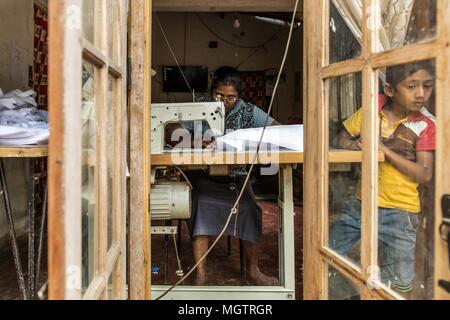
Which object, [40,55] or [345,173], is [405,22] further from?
[40,55]

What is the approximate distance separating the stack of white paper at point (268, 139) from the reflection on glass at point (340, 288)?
2.63 ft

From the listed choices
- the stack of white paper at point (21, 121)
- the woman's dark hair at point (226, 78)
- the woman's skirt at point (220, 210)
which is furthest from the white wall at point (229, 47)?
the stack of white paper at point (21, 121)

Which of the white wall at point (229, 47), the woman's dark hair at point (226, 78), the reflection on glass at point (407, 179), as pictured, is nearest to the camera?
the reflection on glass at point (407, 179)

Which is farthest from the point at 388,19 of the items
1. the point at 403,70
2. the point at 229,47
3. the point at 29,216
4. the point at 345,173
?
the point at 229,47

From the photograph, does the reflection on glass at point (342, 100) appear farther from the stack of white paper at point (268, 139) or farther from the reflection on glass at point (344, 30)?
the stack of white paper at point (268, 139)

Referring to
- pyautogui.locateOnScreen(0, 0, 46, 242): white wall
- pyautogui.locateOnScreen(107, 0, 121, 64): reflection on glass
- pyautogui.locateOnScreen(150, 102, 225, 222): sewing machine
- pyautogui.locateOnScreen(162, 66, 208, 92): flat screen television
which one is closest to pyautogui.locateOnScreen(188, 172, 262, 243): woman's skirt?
pyautogui.locateOnScreen(150, 102, 225, 222): sewing machine

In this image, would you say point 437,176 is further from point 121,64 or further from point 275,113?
point 275,113

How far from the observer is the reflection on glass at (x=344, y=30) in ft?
4.05

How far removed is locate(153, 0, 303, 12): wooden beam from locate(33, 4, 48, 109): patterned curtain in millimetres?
1761

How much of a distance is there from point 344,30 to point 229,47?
5.72m

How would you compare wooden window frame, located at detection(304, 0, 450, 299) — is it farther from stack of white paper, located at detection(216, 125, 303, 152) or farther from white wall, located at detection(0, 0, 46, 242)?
white wall, located at detection(0, 0, 46, 242)

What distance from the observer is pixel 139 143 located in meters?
1.53
